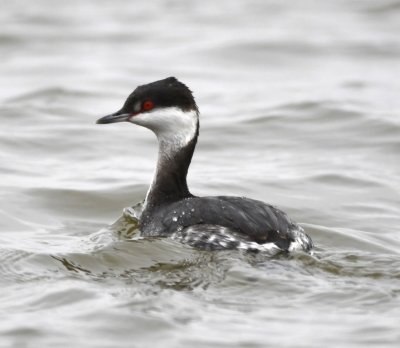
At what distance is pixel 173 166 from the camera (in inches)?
375

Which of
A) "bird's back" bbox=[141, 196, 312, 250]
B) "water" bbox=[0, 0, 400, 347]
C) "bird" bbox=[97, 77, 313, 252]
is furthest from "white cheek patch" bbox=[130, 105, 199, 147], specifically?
"water" bbox=[0, 0, 400, 347]

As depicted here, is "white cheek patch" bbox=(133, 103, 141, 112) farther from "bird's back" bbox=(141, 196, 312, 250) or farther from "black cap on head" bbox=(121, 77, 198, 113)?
"bird's back" bbox=(141, 196, 312, 250)

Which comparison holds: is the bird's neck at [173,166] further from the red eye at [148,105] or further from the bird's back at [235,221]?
the bird's back at [235,221]

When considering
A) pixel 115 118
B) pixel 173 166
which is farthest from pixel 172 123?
pixel 115 118

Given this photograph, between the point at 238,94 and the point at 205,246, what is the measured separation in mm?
7810

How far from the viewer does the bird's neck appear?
946 cm

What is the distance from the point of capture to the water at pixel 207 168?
734cm

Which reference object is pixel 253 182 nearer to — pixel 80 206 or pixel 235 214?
pixel 80 206

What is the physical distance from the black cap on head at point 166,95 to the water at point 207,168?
45.4 inches

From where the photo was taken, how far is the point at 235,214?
8477 mm

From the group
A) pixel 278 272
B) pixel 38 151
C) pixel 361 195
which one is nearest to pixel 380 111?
pixel 361 195

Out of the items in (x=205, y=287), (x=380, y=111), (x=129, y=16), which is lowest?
(x=205, y=287)

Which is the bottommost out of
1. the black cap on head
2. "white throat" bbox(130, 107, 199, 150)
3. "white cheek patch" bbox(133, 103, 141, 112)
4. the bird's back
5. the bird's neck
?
the bird's back

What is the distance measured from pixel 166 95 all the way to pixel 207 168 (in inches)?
132
